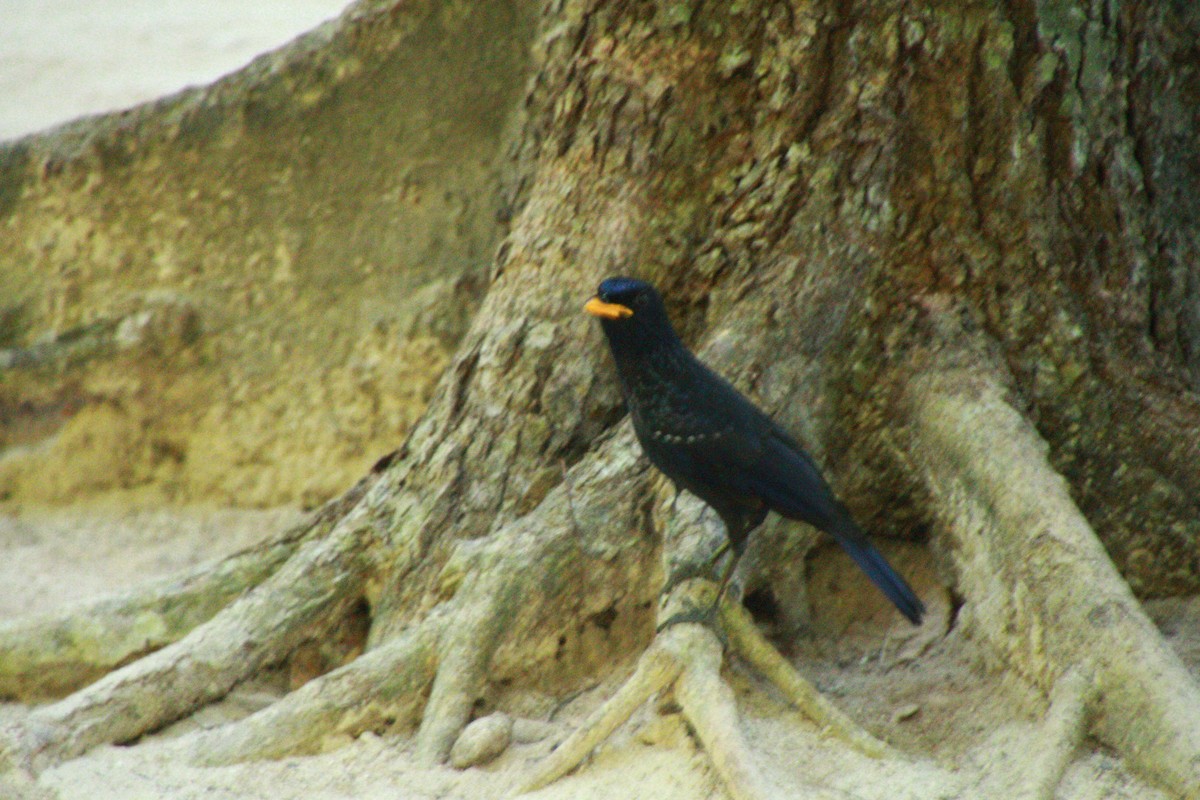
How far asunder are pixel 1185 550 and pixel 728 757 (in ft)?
4.78

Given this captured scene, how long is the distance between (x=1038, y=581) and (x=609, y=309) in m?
1.08

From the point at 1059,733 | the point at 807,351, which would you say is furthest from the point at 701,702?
the point at 807,351

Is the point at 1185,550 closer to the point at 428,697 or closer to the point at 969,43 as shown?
the point at 969,43

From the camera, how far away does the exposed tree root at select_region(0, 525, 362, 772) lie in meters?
2.82

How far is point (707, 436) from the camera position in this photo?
261 cm

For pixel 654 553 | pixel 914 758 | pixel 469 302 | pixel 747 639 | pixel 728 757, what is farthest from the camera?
pixel 469 302

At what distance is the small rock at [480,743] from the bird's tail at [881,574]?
84 centimetres

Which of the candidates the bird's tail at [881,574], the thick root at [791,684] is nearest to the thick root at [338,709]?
the thick root at [791,684]

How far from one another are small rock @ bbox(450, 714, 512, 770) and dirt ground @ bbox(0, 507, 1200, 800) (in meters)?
0.03

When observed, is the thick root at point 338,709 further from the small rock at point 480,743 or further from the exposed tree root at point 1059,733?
the exposed tree root at point 1059,733

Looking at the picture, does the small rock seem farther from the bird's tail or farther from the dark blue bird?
the bird's tail

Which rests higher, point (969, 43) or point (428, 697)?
point (969, 43)

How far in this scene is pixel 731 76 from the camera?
3.09 m

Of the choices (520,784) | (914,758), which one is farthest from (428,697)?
(914,758)
